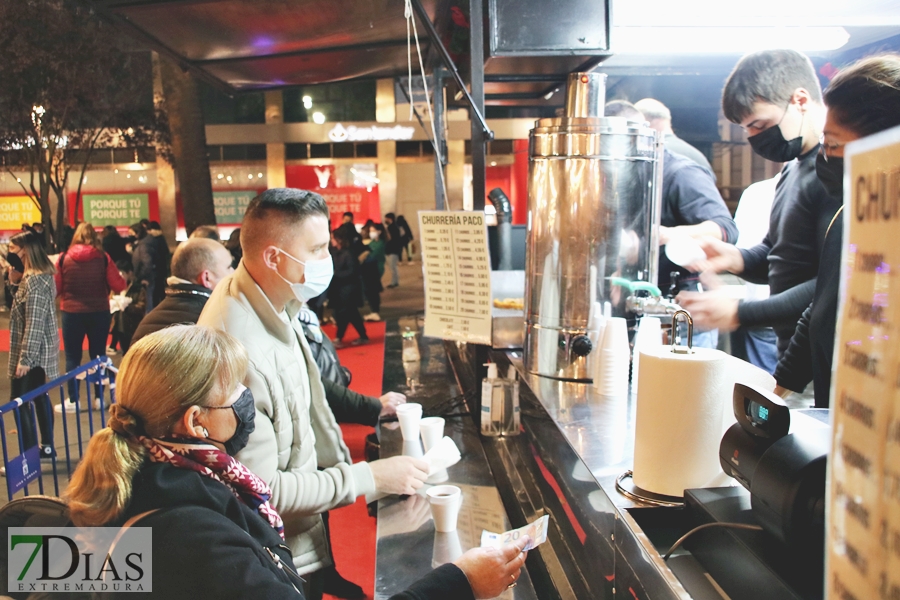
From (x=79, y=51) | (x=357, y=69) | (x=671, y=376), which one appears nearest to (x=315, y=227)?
(x=671, y=376)

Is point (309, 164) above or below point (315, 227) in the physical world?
above

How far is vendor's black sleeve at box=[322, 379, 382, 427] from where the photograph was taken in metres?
3.31

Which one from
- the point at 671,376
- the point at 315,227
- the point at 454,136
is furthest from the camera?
the point at 454,136

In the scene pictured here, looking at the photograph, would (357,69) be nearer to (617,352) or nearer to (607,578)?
(617,352)

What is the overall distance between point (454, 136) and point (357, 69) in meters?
17.3

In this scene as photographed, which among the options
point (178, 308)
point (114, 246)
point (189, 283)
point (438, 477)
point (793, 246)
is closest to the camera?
point (438, 477)

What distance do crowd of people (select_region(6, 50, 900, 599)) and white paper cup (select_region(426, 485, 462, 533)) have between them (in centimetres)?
28

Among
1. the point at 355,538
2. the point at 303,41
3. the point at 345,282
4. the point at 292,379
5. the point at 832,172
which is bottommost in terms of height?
the point at 355,538

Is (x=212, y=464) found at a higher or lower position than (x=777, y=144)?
lower

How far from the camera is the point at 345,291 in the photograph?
10148 millimetres

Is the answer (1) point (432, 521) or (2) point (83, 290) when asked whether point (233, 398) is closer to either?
(1) point (432, 521)

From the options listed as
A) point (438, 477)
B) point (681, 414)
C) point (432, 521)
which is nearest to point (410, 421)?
point (438, 477)

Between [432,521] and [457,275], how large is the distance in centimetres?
100

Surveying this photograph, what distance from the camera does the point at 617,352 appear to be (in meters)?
2.18
